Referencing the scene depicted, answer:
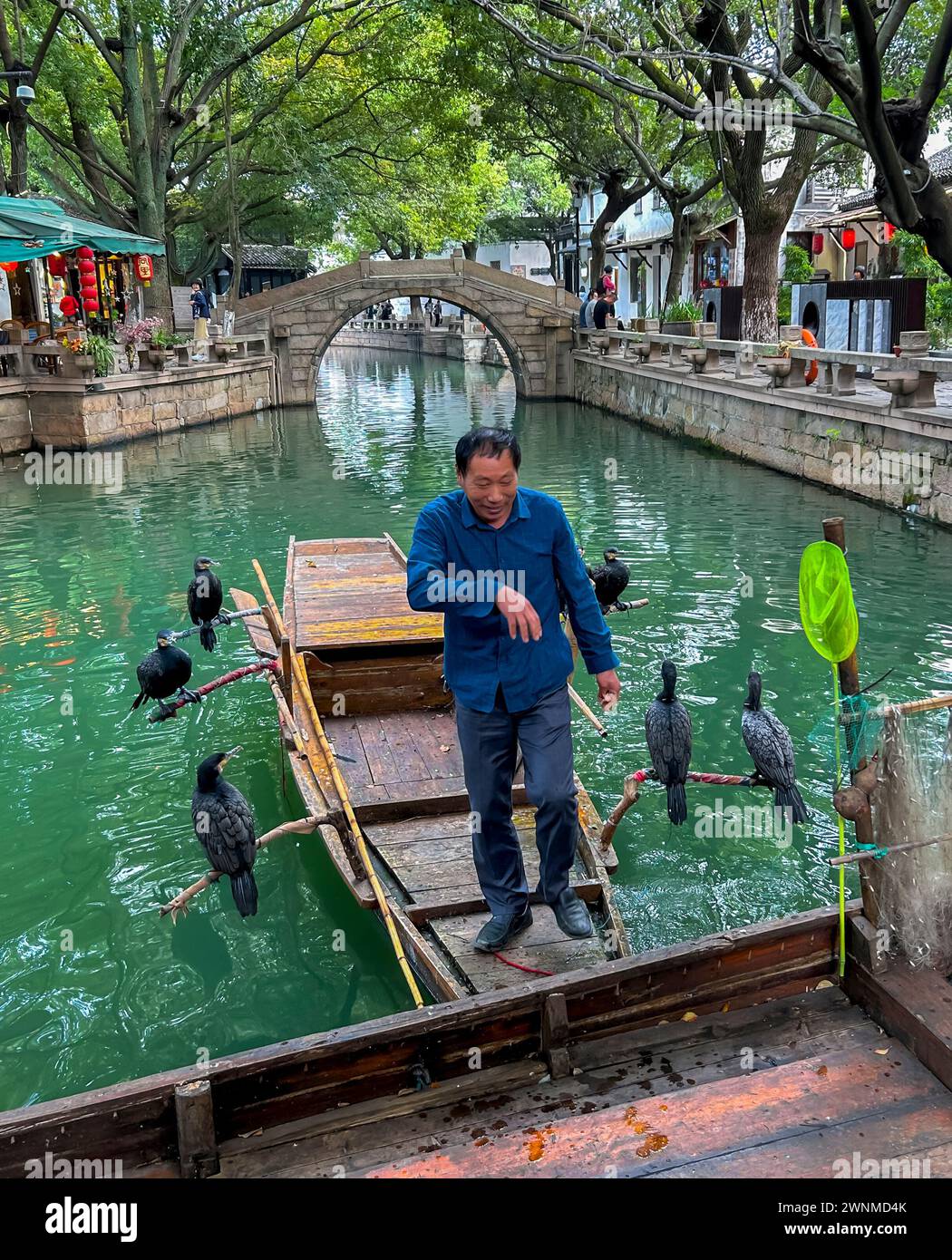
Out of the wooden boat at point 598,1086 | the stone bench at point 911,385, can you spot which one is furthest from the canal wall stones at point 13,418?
the wooden boat at point 598,1086

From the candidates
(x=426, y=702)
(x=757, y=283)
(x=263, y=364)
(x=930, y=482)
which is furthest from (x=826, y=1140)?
(x=263, y=364)

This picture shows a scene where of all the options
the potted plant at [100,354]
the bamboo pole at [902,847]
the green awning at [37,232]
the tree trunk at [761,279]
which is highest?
the green awning at [37,232]

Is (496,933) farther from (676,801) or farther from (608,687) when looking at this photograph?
(676,801)

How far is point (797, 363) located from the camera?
15266mm

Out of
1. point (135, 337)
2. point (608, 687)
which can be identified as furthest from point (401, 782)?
point (135, 337)

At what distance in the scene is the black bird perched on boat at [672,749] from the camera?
16.2 feet

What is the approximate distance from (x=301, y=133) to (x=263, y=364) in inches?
210

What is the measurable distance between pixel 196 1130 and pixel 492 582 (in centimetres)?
174

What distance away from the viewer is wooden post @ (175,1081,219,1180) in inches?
107

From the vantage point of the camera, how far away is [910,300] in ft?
48.2

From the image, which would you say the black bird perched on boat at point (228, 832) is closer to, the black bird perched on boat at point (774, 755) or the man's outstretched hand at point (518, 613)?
the man's outstretched hand at point (518, 613)

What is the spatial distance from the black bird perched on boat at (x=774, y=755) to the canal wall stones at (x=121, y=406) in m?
15.4

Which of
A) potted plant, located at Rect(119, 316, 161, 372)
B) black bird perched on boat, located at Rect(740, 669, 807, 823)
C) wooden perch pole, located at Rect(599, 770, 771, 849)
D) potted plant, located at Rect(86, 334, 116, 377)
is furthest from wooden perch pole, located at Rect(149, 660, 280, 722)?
potted plant, located at Rect(119, 316, 161, 372)

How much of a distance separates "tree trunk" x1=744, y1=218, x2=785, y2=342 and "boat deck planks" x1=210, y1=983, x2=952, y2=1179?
16.4 metres
